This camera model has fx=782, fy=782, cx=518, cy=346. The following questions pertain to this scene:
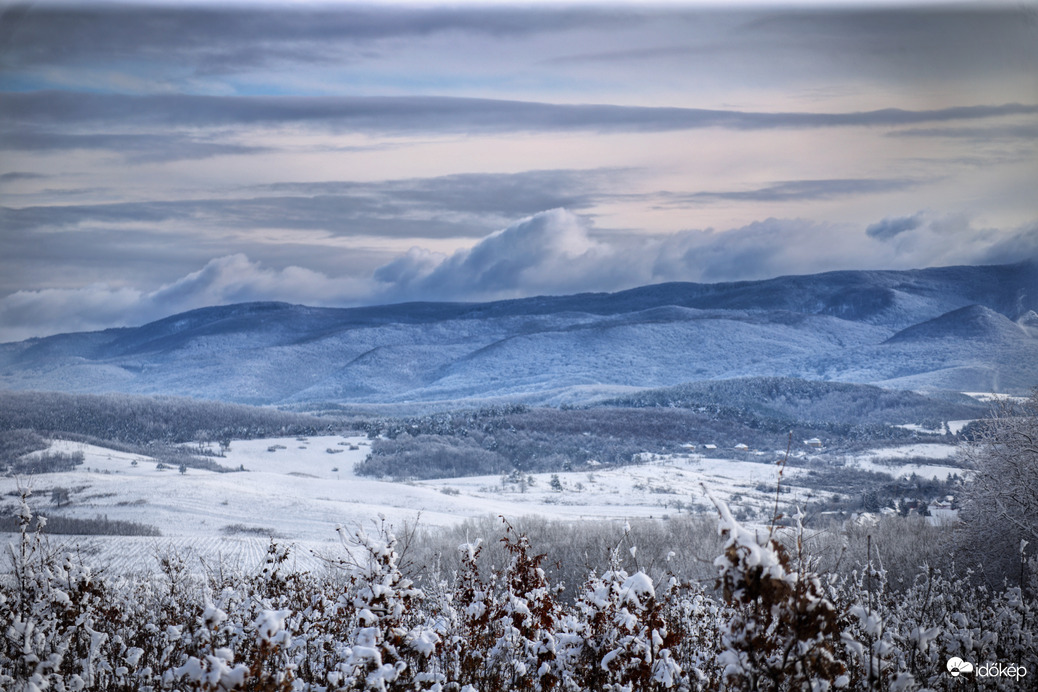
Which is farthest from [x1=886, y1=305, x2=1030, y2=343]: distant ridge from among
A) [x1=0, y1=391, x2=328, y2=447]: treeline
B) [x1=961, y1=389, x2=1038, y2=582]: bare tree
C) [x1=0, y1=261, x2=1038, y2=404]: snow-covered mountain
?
[x1=0, y1=391, x2=328, y2=447]: treeline

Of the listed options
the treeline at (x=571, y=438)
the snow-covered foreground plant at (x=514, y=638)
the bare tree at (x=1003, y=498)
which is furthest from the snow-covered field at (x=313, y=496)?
the snow-covered foreground plant at (x=514, y=638)

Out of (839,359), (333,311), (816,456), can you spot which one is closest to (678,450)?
(816,456)

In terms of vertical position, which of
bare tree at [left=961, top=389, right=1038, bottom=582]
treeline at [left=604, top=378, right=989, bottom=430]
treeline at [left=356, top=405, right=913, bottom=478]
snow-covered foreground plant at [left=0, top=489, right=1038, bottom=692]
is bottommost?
treeline at [left=356, top=405, right=913, bottom=478]

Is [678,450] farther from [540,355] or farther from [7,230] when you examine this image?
[540,355]

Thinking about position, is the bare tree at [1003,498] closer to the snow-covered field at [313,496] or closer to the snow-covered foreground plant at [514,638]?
the snow-covered foreground plant at [514,638]

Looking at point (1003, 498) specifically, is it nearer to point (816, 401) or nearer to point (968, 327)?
point (816, 401)

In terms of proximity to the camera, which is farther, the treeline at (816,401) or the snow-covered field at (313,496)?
the treeline at (816,401)

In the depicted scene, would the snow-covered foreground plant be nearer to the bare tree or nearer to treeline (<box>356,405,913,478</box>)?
the bare tree

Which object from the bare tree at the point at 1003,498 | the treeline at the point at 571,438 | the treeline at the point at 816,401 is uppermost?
the bare tree at the point at 1003,498
